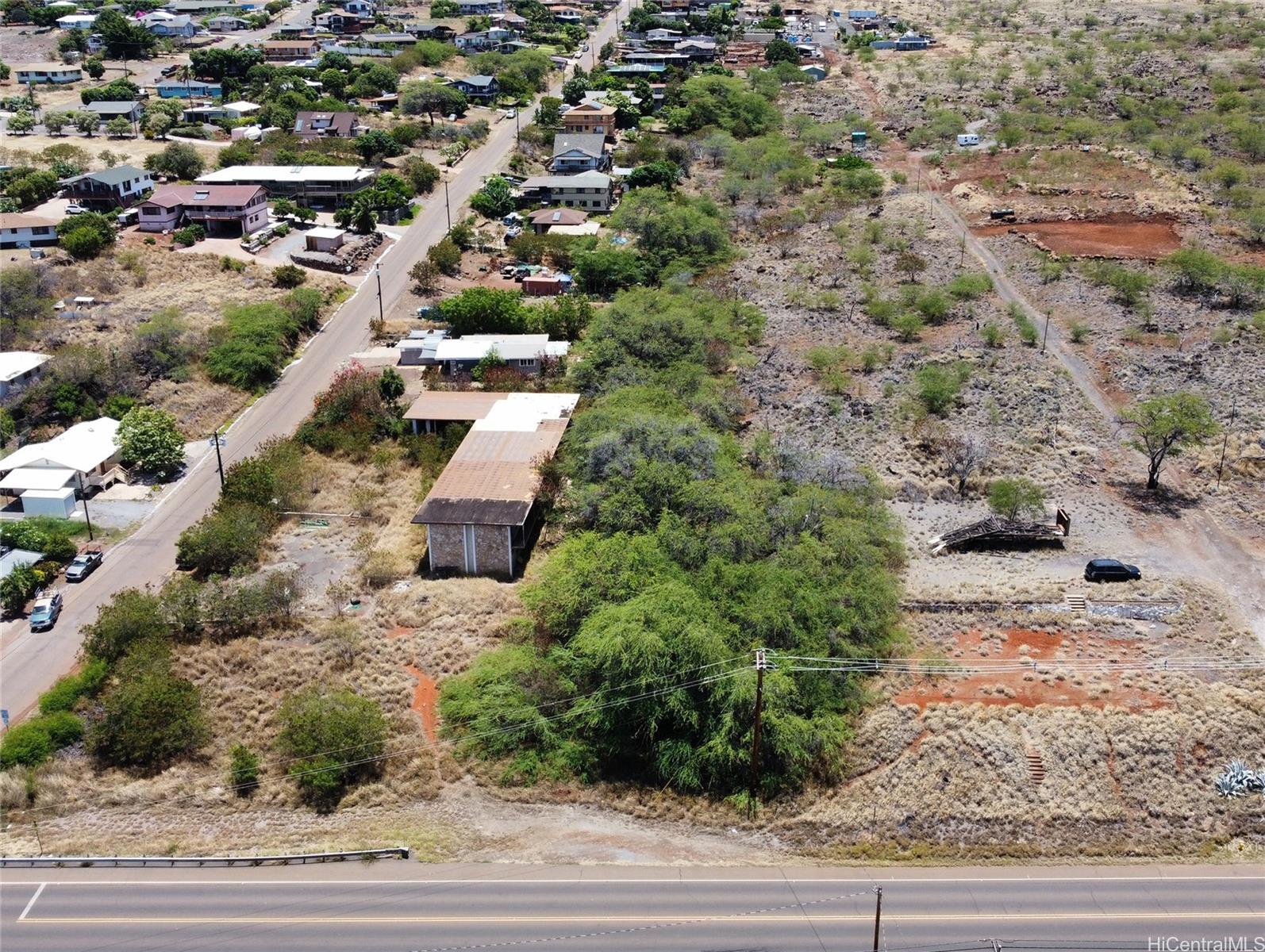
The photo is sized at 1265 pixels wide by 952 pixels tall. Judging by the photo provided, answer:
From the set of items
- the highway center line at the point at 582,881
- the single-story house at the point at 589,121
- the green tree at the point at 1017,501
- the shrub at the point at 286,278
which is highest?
the single-story house at the point at 589,121

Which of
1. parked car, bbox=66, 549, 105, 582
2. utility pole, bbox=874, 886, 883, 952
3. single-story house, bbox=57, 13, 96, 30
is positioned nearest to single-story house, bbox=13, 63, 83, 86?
single-story house, bbox=57, 13, 96, 30

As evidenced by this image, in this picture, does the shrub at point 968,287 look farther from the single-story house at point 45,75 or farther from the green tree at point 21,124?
the single-story house at point 45,75

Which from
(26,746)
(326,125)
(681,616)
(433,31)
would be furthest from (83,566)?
(433,31)

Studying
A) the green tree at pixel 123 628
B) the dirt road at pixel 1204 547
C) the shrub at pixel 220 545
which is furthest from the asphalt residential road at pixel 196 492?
the dirt road at pixel 1204 547

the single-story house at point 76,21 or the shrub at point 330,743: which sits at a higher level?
the single-story house at point 76,21

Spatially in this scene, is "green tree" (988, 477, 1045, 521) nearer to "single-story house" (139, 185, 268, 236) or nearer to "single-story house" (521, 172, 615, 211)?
"single-story house" (521, 172, 615, 211)

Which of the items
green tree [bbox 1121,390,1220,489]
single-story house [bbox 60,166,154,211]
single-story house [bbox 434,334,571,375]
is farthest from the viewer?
single-story house [bbox 60,166,154,211]
